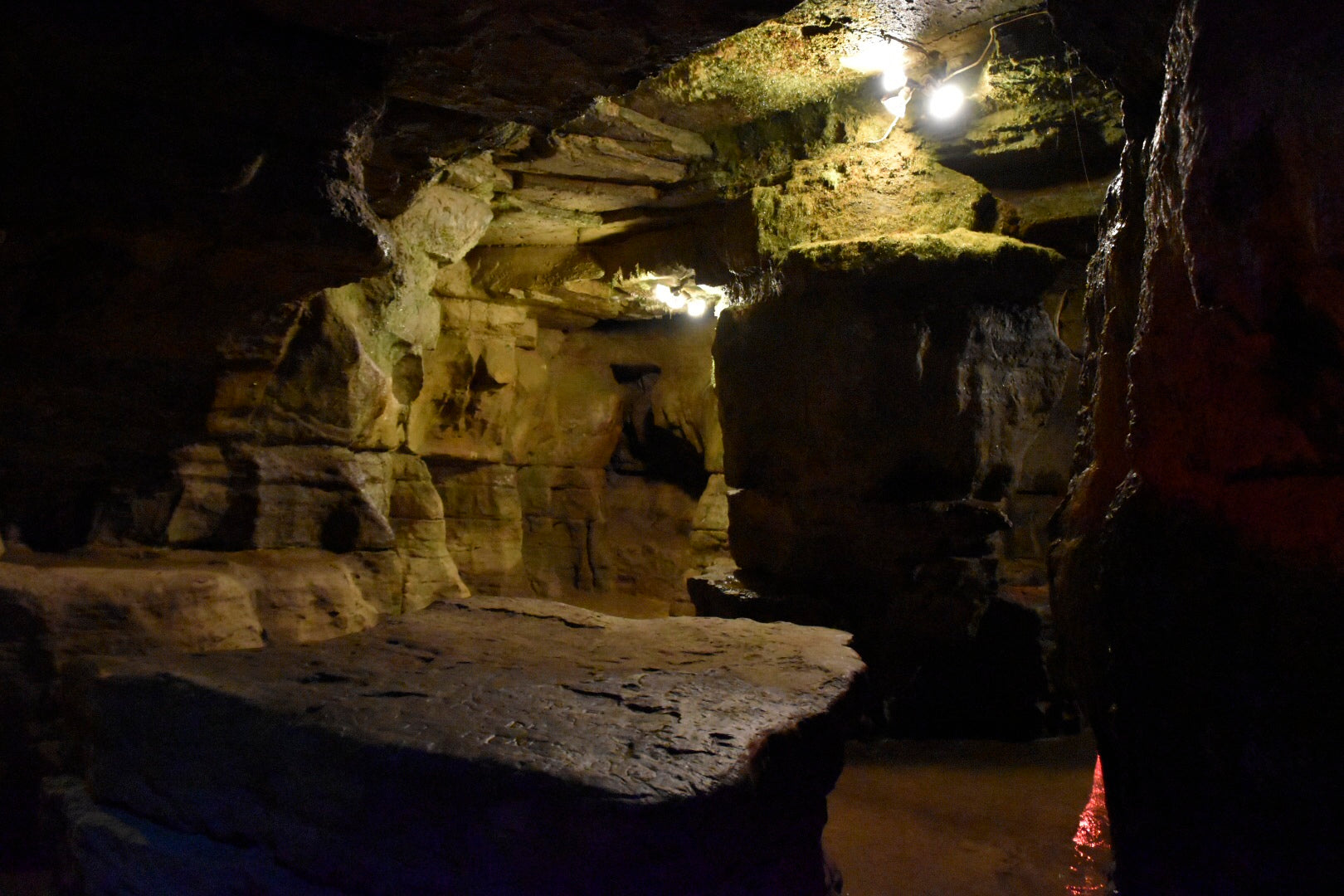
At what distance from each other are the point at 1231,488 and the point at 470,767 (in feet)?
6.02

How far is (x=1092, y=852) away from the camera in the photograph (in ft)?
10.5

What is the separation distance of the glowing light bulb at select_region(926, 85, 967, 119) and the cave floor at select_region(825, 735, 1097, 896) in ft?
10.8

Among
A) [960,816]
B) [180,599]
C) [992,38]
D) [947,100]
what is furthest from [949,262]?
[180,599]

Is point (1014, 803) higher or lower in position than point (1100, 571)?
lower

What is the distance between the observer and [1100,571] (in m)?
2.56

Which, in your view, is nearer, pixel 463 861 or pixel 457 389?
pixel 463 861

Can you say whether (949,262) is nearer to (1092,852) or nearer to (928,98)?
(928,98)

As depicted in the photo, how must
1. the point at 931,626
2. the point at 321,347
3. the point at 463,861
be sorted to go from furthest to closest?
the point at 931,626, the point at 321,347, the point at 463,861

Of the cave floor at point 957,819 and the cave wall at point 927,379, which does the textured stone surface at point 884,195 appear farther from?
the cave floor at point 957,819

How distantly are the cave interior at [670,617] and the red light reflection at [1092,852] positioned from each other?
55 mm

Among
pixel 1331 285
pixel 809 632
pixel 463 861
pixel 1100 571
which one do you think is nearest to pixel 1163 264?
pixel 1331 285

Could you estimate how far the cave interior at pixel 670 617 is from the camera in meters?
1.88

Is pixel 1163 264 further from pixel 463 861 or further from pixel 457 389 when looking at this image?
pixel 457 389

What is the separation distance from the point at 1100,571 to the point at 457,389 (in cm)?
564
